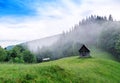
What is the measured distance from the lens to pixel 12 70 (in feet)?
84.5

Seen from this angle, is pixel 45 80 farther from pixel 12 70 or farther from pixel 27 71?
pixel 12 70

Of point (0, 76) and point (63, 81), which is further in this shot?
point (63, 81)

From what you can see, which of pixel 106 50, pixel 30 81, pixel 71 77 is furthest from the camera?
pixel 106 50

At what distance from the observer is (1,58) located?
11131 cm

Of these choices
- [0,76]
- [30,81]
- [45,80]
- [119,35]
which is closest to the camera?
[0,76]

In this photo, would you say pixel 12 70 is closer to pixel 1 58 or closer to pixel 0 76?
pixel 0 76

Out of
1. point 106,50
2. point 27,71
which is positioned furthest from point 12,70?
point 106,50

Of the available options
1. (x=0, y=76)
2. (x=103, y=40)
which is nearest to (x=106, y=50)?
(x=103, y=40)

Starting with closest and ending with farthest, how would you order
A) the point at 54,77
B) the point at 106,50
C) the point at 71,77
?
the point at 54,77, the point at 71,77, the point at 106,50

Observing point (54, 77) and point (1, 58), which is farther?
point (1, 58)

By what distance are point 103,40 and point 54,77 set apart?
12249 cm

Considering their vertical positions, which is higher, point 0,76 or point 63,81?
point 0,76

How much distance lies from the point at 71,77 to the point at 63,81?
2.92m

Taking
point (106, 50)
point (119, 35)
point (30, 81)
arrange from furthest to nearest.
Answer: point (106, 50) → point (119, 35) → point (30, 81)
